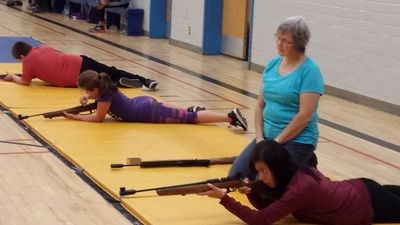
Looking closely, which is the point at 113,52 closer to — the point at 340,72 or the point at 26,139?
the point at 340,72

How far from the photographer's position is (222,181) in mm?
4340

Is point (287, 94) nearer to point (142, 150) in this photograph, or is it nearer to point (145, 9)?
point (142, 150)

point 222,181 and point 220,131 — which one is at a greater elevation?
point 222,181

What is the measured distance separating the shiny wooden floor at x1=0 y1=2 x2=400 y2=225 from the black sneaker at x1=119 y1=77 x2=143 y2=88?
0.22m

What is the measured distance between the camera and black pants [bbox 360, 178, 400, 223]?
4.32 metres

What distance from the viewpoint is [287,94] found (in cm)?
464

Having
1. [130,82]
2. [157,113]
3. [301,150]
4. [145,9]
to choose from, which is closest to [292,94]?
[301,150]

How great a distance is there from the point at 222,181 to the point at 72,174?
1.47 meters

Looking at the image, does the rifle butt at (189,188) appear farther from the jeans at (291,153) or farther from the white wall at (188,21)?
the white wall at (188,21)

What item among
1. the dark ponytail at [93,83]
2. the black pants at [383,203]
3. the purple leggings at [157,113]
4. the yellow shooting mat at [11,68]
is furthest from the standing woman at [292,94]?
the yellow shooting mat at [11,68]

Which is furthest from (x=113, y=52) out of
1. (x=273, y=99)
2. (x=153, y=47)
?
(x=273, y=99)

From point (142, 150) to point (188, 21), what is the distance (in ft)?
26.1

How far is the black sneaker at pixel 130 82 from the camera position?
8.70 m

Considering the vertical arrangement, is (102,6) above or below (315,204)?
below
